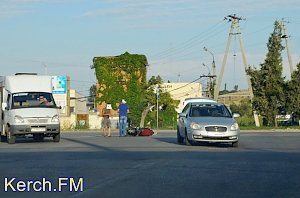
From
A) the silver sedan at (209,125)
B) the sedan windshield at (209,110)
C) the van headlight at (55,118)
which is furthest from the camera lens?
the van headlight at (55,118)

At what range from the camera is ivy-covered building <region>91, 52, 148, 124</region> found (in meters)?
67.8

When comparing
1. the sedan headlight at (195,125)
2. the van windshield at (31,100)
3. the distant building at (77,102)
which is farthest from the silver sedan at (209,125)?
the distant building at (77,102)

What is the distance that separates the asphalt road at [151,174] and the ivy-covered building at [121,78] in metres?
48.5

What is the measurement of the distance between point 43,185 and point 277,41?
141 feet

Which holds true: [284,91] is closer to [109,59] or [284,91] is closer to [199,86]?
[109,59]

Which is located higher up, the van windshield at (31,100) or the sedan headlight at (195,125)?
the van windshield at (31,100)

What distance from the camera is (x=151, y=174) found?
13641 mm

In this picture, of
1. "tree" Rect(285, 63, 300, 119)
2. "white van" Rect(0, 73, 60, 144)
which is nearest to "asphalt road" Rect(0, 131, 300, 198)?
"white van" Rect(0, 73, 60, 144)

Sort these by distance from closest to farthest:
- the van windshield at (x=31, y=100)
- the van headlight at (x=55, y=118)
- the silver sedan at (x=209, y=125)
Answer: the silver sedan at (x=209, y=125) → the van headlight at (x=55, y=118) → the van windshield at (x=31, y=100)

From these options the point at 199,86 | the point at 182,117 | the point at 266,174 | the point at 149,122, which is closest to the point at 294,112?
the point at 149,122

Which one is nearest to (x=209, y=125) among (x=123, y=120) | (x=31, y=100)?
(x=31, y=100)

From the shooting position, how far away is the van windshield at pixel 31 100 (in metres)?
25.3

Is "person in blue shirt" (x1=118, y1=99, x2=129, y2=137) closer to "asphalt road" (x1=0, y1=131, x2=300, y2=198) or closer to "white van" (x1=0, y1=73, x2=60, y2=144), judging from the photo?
"white van" (x1=0, y1=73, x2=60, y2=144)

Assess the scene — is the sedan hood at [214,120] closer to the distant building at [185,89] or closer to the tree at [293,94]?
the tree at [293,94]
